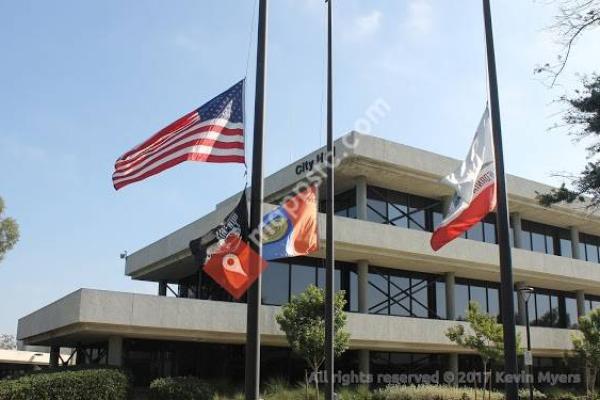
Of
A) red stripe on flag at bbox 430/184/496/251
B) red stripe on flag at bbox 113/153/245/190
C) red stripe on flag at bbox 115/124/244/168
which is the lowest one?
red stripe on flag at bbox 430/184/496/251

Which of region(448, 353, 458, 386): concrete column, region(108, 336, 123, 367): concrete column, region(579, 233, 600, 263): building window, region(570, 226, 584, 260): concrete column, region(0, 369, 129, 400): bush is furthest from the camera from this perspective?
region(579, 233, 600, 263): building window

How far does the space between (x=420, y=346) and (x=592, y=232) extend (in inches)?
741

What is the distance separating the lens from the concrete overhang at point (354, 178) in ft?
95.8

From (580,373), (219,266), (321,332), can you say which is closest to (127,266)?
(321,332)

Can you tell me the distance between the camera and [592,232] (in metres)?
43.4

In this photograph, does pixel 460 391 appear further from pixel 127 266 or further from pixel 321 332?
pixel 127 266

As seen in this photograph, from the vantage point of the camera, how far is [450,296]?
33031 millimetres

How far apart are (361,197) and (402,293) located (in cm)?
548

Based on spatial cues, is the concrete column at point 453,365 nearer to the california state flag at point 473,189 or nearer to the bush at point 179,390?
the bush at point 179,390

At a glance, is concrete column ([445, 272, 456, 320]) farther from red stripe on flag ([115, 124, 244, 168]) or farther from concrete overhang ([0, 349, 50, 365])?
concrete overhang ([0, 349, 50, 365])

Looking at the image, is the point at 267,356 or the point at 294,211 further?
the point at 267,356

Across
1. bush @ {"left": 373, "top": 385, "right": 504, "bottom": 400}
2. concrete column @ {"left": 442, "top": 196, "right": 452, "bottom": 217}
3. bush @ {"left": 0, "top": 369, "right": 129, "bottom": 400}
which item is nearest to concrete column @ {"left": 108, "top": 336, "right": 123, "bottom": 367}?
bush @ {"left": 0, "top": 369, "right": 129, "bottom": 400}

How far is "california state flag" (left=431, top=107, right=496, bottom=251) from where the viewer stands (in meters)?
13.7

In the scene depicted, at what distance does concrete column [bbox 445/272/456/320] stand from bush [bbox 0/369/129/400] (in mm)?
16264
